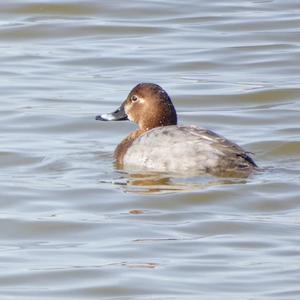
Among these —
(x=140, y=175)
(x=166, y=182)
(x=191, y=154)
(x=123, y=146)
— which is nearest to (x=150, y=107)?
(x=123, y=146)

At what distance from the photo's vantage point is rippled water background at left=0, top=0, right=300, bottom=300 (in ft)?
29.2

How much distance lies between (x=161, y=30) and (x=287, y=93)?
3.49m

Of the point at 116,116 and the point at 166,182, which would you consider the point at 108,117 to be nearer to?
the point at 116,116

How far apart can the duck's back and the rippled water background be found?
6.5 inches

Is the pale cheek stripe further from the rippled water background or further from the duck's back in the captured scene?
the duck's back

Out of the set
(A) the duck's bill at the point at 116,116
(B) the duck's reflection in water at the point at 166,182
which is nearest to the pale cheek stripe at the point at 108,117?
(A) the duck's bill at the point at 116,116

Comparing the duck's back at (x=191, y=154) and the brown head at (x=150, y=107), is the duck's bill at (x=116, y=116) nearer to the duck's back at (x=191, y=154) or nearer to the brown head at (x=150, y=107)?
the brown head at (x=150, y=107)

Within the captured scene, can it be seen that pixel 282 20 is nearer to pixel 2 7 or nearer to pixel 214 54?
pixel 214 54

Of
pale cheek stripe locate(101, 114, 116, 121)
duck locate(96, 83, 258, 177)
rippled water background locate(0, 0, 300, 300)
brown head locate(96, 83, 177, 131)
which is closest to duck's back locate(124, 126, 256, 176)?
duck locate(96, 83, 258, 177)

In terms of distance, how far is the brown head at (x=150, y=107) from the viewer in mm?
12602

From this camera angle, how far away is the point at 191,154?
11.7m

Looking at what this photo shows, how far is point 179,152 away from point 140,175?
0.39m

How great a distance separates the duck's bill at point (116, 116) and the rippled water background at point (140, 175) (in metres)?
0.24

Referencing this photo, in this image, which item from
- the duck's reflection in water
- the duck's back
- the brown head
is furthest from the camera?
the brown head
